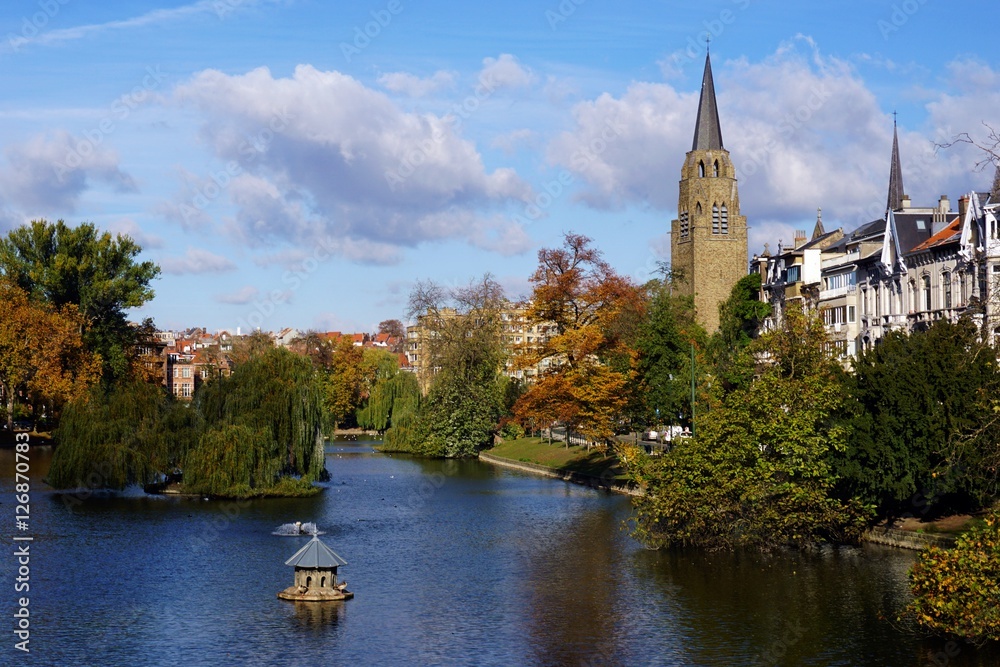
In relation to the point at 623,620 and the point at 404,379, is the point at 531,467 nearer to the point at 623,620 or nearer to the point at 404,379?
the point at 404,379

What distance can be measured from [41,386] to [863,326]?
60.0m

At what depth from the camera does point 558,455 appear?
3607 inches

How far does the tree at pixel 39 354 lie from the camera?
92062mm

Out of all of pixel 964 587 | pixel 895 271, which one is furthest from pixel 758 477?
pixel 895 271

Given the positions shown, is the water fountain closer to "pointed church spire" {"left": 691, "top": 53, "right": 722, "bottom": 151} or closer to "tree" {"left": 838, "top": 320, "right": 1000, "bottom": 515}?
"tree" {"left": 838, "top": 320, "right": 1000, "bottom": 515}

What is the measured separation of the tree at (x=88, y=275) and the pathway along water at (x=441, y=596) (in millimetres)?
46620

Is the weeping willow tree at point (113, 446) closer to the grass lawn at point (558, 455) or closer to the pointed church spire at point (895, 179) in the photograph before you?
the grass lawn at point (558, 455)

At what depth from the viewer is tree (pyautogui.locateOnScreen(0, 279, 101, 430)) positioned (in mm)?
92062

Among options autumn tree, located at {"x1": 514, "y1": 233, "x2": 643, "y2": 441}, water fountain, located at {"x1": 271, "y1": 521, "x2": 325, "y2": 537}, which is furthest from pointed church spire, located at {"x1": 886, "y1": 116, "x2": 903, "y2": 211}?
water fountain, located at {"x1": 271, "y1": 521, "x2": 325, "y2": 537}

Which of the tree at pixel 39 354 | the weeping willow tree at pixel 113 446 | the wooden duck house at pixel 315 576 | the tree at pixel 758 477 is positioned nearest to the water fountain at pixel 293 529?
the wooden duck house at pixel 315 576

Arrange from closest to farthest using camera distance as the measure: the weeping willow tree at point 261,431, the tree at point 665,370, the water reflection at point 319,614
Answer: the water reflection at point 319,614, the weeping willow tree at point 261,431, the tree at point 665,370

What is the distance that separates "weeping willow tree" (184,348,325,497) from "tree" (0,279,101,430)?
29921mm

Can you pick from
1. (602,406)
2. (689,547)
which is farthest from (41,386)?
(689,547)

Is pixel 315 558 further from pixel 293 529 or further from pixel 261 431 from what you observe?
pixel 261 431
